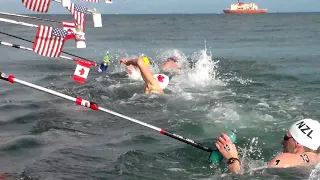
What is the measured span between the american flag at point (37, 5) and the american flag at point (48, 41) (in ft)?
5.00

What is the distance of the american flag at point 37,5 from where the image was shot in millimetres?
12445

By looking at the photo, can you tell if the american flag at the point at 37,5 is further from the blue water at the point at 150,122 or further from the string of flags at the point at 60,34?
the blue water at the point at 150,122

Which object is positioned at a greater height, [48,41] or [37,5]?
[37,5]

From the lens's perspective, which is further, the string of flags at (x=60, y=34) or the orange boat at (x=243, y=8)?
the orange boat at (x=243, y=8)

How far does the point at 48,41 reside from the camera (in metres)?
11.2

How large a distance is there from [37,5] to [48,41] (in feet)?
5.90

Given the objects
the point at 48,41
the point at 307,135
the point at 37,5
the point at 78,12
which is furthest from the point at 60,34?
the point at 307,135

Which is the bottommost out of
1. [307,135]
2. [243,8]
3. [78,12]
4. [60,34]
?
[307,135]

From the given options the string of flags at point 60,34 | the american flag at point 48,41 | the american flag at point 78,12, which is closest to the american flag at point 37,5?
the string of flags at point 60,34

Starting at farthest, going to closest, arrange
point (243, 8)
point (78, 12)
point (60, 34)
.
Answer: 1. point (243, 8)
2. point (78, 12)
3. point (60, 34)

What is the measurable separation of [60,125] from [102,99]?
11.5 ft

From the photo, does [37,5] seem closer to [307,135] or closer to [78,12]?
[78,12]

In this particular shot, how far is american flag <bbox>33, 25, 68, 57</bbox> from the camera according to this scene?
11.0 meters

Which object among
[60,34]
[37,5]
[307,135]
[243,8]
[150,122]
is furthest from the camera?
[243,8]
